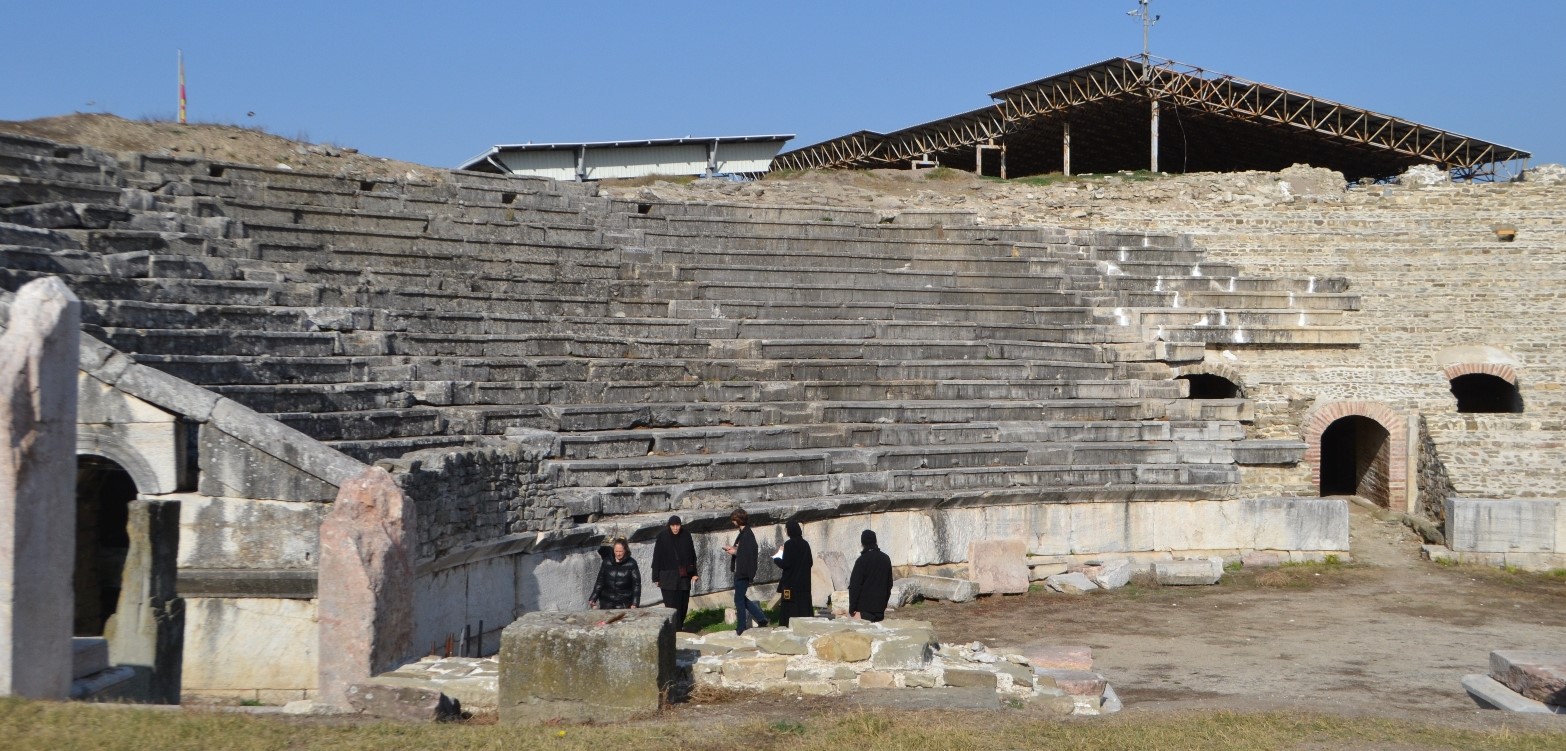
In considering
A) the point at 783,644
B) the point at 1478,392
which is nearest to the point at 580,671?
the point at 783,644

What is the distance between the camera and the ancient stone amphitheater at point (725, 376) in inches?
344

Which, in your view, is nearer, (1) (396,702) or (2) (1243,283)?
(1) (396,702)

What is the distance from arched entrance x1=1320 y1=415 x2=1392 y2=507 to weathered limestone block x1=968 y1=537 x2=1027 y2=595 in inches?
266

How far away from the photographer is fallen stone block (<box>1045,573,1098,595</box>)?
43.5ft

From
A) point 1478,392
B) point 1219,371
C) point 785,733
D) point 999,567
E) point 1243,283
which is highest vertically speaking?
point 1243,283

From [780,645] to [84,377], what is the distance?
15.4ft

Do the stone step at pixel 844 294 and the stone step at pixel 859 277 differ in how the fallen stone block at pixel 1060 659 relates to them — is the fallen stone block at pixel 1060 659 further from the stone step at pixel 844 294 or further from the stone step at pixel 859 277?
the stone step at pixel 859 277

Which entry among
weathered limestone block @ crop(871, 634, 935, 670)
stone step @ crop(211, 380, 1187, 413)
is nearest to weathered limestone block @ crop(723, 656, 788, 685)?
weathered limestone block @ crop(871, 634, 935, 670)

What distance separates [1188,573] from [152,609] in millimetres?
10125

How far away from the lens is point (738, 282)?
16406 mm

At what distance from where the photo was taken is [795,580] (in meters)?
10.3

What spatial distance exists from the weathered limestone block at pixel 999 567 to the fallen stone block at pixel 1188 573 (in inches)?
60.7

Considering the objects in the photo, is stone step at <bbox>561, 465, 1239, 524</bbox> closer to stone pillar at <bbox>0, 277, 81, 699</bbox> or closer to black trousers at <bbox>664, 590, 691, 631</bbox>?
black trousers at <bbox>664, 590, 691, 631</bbox>

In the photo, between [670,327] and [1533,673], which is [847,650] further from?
[670,327]
